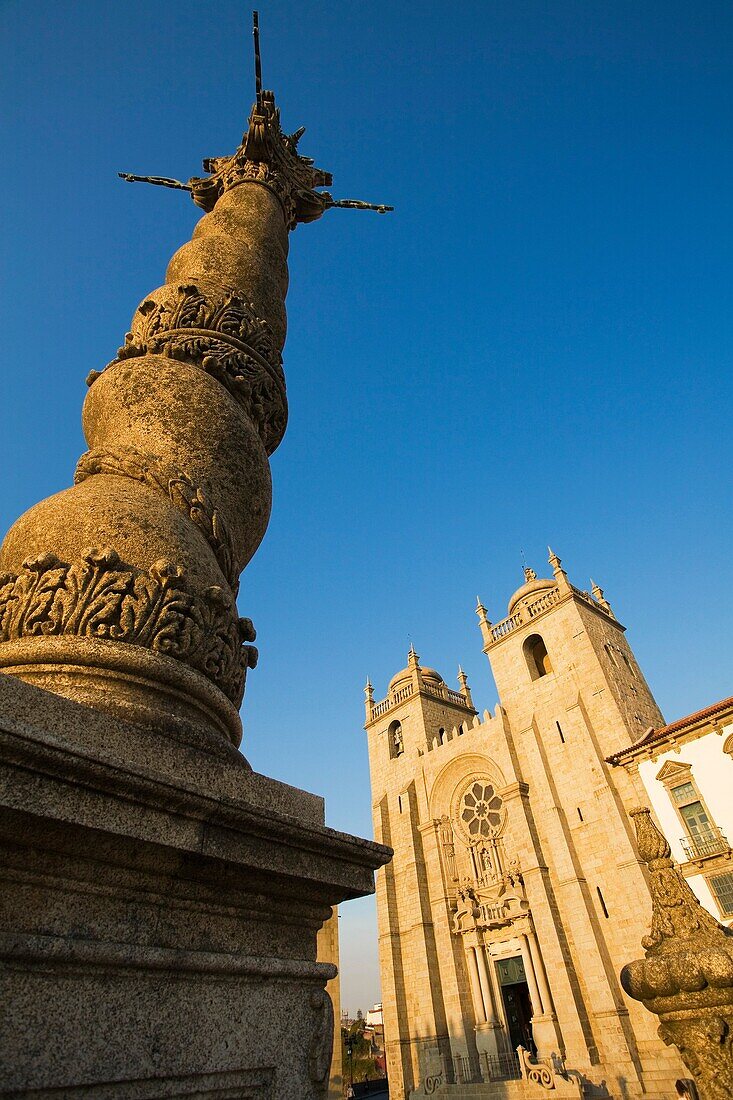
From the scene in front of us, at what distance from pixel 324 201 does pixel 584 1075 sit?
21982 mm

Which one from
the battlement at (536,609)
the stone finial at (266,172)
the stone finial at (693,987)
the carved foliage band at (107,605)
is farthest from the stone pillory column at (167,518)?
the battlement at (536,609)

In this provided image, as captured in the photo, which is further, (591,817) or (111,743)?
(591,817)

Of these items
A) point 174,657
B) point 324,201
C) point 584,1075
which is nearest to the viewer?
point 174,657

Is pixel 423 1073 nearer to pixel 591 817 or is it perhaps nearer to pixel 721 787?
pixel 591 817

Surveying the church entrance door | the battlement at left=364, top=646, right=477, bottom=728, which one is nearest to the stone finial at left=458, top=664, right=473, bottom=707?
the battlement at left=364, top=646, right=477, bottom=728

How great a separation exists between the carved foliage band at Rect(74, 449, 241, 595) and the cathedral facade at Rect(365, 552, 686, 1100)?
773 inches

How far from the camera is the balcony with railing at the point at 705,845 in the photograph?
16109 millimetres

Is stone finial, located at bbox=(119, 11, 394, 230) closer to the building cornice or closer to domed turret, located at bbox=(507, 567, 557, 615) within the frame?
the building cornice

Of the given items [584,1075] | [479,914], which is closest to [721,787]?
[584,1075]

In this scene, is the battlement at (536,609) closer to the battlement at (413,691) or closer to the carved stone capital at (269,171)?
the battlement at (413,691)

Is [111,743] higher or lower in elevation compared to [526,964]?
lower

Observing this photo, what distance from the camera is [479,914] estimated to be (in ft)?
73.0

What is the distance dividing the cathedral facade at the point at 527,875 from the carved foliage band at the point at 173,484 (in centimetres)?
1964

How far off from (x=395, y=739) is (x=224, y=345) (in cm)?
2968
